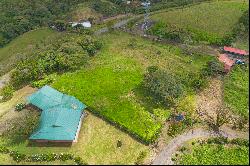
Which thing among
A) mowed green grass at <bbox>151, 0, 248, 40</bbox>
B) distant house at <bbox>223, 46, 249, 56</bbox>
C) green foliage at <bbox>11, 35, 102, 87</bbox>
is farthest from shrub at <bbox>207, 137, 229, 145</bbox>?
mowed green grass at <bbox>151, 0, 248, 40</bbox>

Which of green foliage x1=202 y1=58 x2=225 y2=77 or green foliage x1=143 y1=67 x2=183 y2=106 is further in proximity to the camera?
green foliage x1=202 y1=58 x2=225 y2=77

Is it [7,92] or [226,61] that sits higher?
[226,61]

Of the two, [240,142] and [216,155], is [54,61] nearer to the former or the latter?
[216,155]

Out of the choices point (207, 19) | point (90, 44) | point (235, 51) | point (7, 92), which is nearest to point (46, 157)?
point (7, 92)

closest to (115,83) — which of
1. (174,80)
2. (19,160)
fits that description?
(174,80)

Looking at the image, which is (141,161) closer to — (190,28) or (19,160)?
(19,160)

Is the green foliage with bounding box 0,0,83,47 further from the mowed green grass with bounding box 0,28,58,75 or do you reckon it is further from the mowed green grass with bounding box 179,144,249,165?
the mowed green grass with bounding box 179,144,249,165
